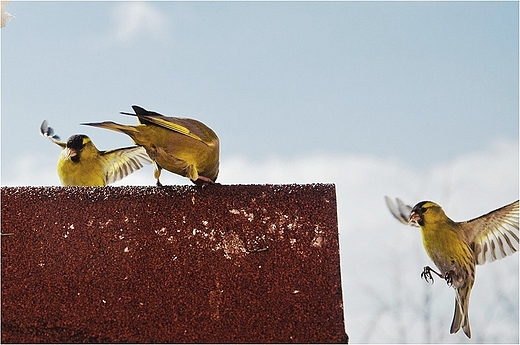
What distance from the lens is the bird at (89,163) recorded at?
13.7 ft

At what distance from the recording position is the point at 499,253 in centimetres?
382

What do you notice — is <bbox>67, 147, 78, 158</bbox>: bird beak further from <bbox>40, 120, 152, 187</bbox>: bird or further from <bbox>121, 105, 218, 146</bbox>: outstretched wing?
<bbox>121, 105, 218, 146</bbox>: outstretched wing

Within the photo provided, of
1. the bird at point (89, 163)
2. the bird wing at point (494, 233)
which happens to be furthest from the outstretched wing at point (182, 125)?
the bird wing at point (494, 233)

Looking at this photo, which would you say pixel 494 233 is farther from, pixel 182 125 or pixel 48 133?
pixel 48 133

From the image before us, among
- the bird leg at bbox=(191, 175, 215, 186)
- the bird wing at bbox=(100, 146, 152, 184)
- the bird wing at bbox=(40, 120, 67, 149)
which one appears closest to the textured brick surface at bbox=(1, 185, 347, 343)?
the bird leg at bbox=(191, 175, 215, 186)

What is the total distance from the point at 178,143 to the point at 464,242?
180 cm

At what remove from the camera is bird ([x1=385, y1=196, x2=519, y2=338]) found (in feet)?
12.5

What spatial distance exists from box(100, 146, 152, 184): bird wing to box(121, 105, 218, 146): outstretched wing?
133cm

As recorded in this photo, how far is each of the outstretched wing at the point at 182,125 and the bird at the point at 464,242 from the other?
1.44m

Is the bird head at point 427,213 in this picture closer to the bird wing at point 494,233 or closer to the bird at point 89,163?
the bird wing at point 494,233

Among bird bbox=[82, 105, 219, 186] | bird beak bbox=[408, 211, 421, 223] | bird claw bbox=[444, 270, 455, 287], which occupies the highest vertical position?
bird bbox=[82, 105, 219, 186]

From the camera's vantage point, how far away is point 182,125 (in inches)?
119

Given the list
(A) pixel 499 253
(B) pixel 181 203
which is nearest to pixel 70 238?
(B) pixel 181 203

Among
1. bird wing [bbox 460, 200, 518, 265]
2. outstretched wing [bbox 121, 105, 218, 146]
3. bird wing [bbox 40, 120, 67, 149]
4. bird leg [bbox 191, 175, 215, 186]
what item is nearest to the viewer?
outstretched wing [bbox 121, 105, 218, 146]
